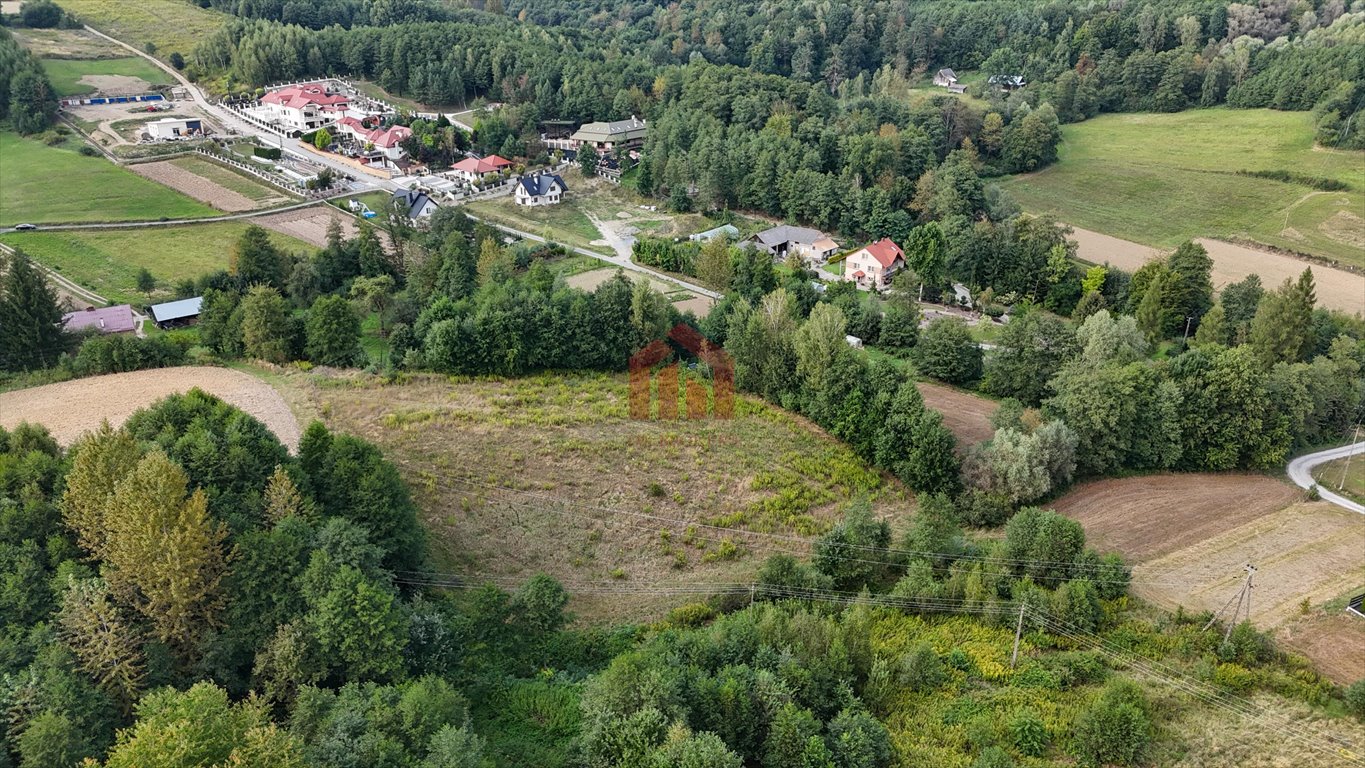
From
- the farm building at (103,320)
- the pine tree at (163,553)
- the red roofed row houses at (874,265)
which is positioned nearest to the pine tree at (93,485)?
the pine tree at (163,553)

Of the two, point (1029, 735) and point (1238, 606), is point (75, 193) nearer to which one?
Result: point (1029, 735)

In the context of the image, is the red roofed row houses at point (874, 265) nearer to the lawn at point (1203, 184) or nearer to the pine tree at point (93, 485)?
the lawn at point (1203, 184)

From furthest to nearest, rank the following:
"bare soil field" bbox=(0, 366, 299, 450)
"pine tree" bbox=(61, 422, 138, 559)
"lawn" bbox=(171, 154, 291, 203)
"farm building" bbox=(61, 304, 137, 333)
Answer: "lawn" bbox=(171, 154, 291, 203) < "farm building" bbox=(61, 304, 137, 333) < "bare soil field" bbox=(0, 366, 299, 450) < "pine tree" bbox=(61, 422, 138, 559)

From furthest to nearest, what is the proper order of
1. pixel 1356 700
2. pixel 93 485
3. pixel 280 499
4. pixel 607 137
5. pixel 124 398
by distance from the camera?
pixel 607 137 → pixel 124 398 → pixel 280 499 → pixel 1356 700 → pixel 93 485

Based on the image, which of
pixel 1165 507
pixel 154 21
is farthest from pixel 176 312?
pixel 154 21

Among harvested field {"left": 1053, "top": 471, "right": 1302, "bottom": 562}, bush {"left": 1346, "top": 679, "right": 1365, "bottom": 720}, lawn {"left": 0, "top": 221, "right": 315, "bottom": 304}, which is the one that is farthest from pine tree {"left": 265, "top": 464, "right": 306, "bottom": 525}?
lawn {"left": 0, "top": 221, "right": 315, "bottom": 304}

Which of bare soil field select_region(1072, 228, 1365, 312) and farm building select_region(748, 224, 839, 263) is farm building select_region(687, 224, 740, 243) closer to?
farm building select_region(748, 224, 839, 263)
